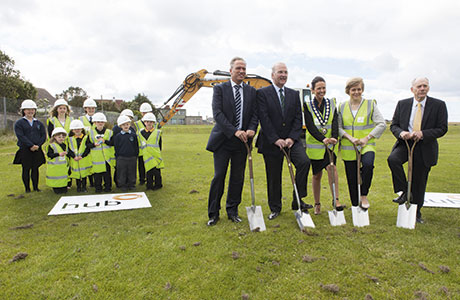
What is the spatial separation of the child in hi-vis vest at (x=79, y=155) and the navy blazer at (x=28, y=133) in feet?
2.08

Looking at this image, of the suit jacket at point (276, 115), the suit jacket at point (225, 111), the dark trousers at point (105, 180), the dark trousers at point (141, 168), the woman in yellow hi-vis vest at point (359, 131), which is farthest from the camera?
the dark trousers at point (141, 168)

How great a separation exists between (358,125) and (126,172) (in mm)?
4948

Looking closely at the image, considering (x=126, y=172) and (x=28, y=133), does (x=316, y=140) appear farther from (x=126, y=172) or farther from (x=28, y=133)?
(x=28, y=133)

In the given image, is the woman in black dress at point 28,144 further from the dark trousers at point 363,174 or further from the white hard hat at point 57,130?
the dark trousers at point 363,174

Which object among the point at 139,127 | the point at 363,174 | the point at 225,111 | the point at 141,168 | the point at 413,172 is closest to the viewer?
the point at 225,111

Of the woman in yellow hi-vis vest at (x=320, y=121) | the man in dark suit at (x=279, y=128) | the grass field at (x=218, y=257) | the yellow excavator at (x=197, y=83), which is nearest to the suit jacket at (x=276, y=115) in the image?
the man in dark suit at (x=279, y=128)

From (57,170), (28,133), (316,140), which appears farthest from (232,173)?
(28,133)

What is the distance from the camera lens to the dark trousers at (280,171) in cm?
458

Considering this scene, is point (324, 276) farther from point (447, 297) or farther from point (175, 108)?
point (175, 108)

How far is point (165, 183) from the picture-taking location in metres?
7.93

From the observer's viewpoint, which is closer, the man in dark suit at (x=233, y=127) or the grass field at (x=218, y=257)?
the grass field at (x=218, y=257)

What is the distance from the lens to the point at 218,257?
3486 mm

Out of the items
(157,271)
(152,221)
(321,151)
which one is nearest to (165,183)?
(152,221)

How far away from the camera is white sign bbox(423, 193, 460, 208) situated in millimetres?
5522
